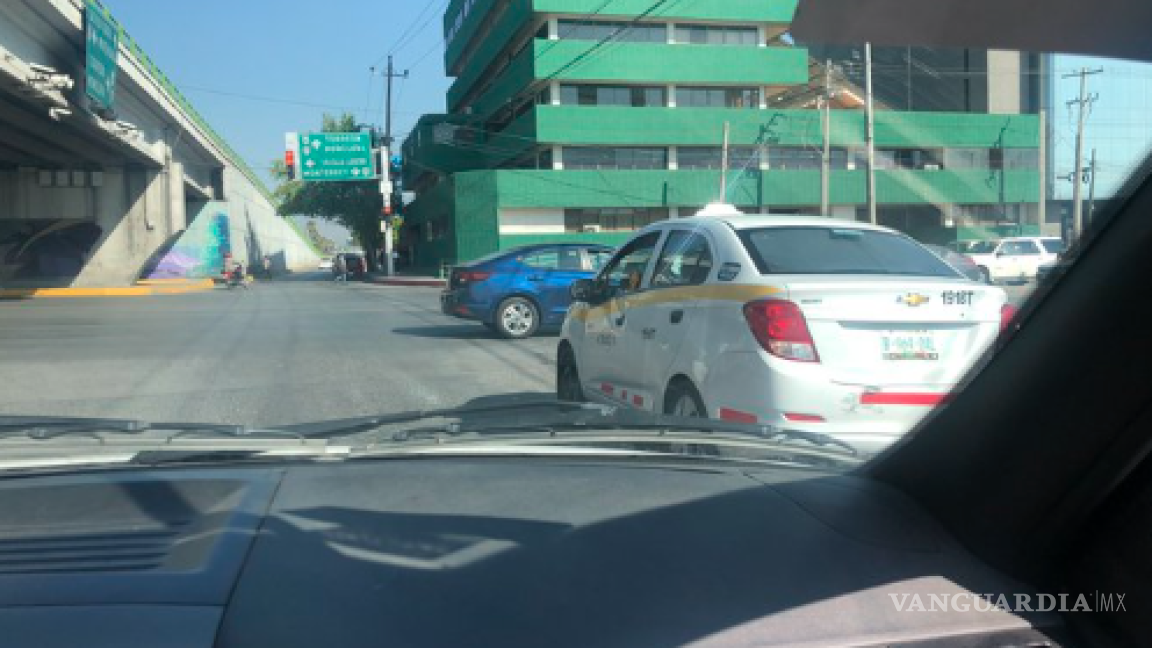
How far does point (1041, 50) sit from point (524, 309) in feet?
41.7

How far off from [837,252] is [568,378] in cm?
326

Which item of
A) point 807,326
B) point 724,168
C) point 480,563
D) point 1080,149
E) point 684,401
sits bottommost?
point 684,401

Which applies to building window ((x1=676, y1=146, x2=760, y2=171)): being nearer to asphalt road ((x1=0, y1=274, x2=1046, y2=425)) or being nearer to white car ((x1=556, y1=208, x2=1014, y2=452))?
asphalt road ((x1=0, y1=274, x2=1046, y2=425))

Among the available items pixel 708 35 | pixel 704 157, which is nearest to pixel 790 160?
pixel 704 157

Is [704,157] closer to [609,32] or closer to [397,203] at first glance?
[609,32]

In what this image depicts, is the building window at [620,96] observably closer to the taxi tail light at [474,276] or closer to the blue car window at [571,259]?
the blue car window at [571,259]

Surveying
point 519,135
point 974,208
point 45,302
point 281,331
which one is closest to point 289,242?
point 519,135

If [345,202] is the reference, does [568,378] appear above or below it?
below

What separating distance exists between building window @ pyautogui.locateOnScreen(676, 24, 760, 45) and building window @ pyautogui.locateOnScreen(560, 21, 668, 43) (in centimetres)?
76

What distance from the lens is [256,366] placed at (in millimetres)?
11133

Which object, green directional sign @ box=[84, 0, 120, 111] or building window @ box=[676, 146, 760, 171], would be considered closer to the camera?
green directional sign @ box=[84, 0, 120, 111]

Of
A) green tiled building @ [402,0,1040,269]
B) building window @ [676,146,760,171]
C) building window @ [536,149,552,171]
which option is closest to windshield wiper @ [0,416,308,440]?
green tiled building @ [402,0,1040,269]

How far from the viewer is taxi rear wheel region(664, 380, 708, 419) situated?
5.45m

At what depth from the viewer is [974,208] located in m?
8.23
